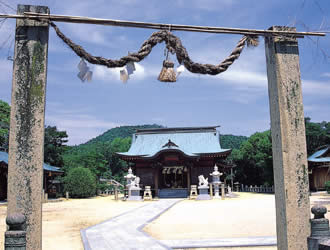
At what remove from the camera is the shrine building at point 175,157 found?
85.7 ft

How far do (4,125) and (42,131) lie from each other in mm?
26989

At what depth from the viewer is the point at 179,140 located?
101 feet

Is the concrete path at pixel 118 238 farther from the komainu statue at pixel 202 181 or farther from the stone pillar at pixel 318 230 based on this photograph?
the komainu statue at pixel 202 181

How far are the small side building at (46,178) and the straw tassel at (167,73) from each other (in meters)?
21.2

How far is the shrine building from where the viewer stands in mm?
26109

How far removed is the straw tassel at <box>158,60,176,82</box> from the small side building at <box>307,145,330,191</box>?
90.4 feet

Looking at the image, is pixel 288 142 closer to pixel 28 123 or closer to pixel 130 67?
pixel 130 67

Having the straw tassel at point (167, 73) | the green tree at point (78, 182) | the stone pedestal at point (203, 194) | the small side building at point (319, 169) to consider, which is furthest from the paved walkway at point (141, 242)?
the small side building at point (319, 169)

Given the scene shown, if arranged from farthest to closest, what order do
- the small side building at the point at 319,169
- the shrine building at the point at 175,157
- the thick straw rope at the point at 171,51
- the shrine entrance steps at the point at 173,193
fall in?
the small side building at the point at 319,169, the shrine entrance steps at the point at 173,193, the shrine building at the point at 175,157, the thick straw rope at the point at 171,51

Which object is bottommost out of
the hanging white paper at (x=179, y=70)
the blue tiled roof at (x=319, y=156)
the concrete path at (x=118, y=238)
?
the concrete path at (x=118, y=238)

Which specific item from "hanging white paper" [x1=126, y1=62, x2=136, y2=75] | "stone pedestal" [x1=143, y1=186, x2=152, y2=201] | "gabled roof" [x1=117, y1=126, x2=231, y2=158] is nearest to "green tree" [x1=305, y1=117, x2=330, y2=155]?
"gabled roof" [x1=117, y1=126, x2=231, y2=158]

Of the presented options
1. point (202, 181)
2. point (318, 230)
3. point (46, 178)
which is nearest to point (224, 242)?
point (318, 230)

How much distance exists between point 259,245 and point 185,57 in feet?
14.8

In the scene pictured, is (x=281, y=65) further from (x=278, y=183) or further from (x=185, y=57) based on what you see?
(x=278, y=183)
